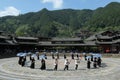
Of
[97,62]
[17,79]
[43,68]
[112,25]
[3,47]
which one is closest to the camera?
[17,79]

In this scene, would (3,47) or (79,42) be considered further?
(79,42)

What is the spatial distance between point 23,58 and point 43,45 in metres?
50.5

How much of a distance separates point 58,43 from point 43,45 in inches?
244

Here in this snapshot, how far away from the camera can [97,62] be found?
45750 mm

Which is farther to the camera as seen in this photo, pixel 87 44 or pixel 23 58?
pixel 87 44

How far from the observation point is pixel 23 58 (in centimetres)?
4784

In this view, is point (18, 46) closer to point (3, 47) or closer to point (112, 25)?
point (3, 47)

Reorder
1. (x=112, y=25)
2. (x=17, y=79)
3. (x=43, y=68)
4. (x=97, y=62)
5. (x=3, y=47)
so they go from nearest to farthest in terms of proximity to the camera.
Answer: (x=17, y=79), (x=43, y=68), (x=97, y=62), (x=3, y=47), (x=112, y=25)

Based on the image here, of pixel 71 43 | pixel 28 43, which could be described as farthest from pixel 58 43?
pixel 28 43

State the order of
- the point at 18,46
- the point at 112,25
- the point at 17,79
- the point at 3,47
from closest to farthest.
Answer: the point at 17,79 → the point at 3,47 → the point at 18,46 → the point at 112,25

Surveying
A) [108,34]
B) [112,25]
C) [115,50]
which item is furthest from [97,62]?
[112,25]

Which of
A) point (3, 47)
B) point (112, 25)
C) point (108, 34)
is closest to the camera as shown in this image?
point (3, 47)

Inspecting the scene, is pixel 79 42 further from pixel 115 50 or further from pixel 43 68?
pixel 43 68

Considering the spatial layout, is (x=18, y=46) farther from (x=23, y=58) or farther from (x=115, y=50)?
(x=23, y=58)
